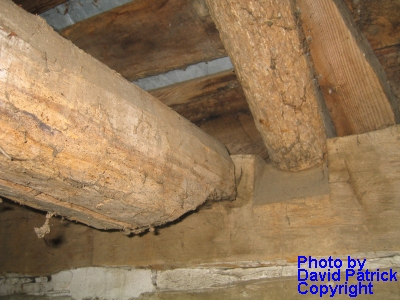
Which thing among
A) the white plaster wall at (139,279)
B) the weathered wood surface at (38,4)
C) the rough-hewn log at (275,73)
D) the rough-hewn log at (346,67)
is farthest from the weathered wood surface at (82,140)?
the weathered wood surface at (38,4)

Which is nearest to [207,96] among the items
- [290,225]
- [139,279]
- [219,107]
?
[219,107]

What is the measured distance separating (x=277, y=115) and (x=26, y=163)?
0.89m

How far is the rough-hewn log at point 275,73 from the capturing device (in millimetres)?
1090

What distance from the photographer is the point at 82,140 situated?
794 millimetres

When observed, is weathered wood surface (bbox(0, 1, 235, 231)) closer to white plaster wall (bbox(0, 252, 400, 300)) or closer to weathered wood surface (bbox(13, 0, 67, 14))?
white plaster wall (bbox(0, 252, 400, 300))

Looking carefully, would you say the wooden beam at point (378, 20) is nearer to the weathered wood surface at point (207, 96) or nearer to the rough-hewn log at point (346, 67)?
the rough-hewn log at point (346, 67)

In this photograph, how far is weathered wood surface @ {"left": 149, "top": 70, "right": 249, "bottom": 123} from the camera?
1698mm

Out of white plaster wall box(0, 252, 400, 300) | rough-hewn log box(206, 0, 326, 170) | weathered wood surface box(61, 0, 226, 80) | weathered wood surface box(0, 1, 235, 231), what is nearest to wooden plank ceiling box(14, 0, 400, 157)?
weathered wood surface box(61, 0, 226, 80)

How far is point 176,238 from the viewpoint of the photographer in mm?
1542

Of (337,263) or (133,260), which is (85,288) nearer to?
(133,260)

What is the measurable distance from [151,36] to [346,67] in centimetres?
86

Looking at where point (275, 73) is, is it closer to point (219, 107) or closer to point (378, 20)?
point (378, 20)

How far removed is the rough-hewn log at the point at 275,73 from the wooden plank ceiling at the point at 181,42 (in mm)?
244

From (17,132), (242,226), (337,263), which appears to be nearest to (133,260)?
(242,226)
